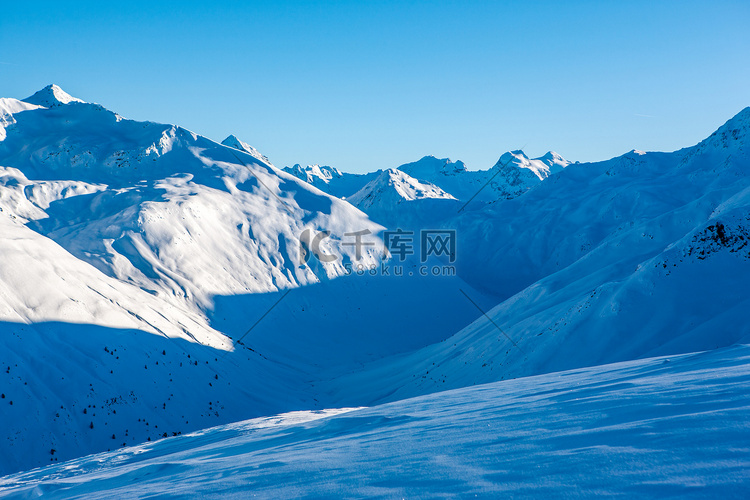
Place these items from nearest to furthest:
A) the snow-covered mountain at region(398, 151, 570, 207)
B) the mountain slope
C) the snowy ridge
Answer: the mountain slope < the snowy ridge < the snow-covered mountain at region(398, 151, 570, 207)

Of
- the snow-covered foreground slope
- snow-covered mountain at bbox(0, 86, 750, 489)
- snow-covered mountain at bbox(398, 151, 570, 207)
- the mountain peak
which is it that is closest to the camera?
the snow-covered foreground slope

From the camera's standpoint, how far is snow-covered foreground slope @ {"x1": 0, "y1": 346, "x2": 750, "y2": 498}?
2.93 metres

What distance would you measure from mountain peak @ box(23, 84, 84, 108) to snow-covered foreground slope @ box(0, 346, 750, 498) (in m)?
69.8

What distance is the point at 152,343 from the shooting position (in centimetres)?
2139

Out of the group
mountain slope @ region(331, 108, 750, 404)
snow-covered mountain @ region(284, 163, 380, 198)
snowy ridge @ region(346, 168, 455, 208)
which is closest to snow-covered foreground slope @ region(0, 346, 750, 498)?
mountain slope @ region(331, 108, 750, 404)

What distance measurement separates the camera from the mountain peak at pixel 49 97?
62.2 metres

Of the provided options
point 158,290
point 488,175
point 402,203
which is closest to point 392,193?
point 402,203

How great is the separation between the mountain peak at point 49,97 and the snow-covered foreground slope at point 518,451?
69.8 meters

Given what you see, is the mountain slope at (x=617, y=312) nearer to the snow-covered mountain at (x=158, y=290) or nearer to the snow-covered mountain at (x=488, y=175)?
the snow-covered mountain at (x=158, y=290)

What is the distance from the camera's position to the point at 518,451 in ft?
12.5

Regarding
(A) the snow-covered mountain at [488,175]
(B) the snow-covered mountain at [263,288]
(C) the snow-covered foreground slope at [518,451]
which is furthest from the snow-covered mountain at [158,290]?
(A) the snow-covered mountain at [488,175]

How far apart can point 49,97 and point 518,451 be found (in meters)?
77.4

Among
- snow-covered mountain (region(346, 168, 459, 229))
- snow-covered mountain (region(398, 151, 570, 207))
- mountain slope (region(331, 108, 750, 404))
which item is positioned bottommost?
mountain slope (region(331, 108, 750, 404))

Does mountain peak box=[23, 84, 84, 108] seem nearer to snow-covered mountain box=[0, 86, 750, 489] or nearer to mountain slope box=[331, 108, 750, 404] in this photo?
snow-covered mountain box=[0, 86, 750, 489]
